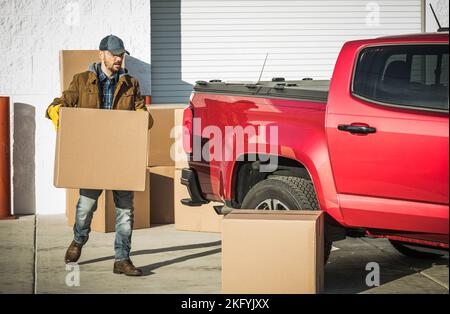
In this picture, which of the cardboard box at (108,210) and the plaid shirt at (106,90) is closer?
the plaid shirt at (106,90)

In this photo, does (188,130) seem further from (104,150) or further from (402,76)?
(402,76)

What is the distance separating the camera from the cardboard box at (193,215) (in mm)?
11820

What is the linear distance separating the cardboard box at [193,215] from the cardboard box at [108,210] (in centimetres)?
48

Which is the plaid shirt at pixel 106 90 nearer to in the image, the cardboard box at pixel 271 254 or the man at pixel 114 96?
the man at pixel 114 96

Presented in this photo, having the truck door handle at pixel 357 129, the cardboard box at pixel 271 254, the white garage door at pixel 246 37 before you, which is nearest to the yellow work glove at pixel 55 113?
the cardboard box at pixel 271 254

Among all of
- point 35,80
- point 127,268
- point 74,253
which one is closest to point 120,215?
point 127,268

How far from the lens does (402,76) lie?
8.16m

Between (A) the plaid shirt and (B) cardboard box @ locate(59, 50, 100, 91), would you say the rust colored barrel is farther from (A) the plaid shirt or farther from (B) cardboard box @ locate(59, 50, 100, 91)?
(A) the plaid shirt

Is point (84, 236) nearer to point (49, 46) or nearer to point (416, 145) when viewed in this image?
point (416, 145)

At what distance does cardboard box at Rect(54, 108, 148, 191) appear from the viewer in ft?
28.7

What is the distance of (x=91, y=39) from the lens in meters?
13.7

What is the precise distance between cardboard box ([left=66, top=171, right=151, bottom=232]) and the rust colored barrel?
933 millimetres
